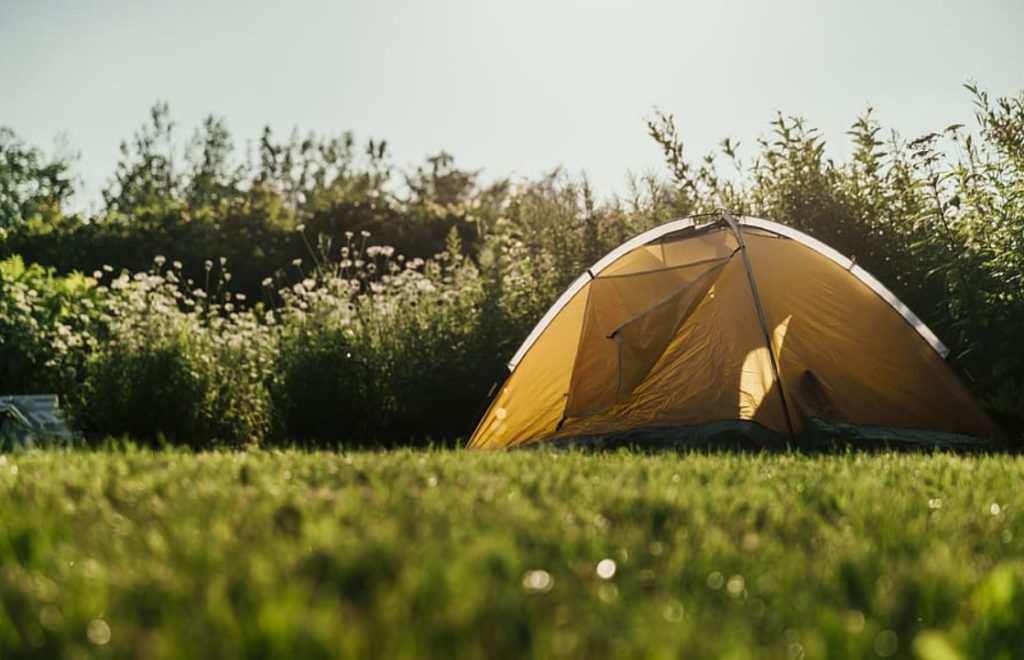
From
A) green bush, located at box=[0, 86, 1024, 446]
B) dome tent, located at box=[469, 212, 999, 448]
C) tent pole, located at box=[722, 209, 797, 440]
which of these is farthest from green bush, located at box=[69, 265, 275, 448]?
tent pole, located at box=[722, 209, 797, 440]

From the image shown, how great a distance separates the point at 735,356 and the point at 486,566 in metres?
5.20

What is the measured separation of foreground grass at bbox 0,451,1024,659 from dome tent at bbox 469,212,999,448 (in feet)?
10.9

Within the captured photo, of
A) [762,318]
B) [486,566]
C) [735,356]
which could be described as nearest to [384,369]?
[735,356]

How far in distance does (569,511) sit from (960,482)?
1.96m

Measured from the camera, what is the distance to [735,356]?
7082 mm

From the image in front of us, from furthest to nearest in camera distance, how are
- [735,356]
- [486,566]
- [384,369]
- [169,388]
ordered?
[384,369] → [169,388] → [735,356] → [486,566]

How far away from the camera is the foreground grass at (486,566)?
5.59 feet

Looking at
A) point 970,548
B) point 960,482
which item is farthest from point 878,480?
point 970,548

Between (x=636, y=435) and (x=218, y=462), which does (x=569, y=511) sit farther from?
(x=636, y=435)

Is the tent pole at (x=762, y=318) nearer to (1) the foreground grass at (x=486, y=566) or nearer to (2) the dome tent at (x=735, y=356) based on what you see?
(2) the dome tent at (x=735, y=356)

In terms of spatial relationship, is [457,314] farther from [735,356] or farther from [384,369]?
[735,356]

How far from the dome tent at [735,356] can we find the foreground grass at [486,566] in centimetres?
333

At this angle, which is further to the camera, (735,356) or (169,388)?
(169,388)

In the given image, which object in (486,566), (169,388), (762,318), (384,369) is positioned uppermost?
(762,318)
